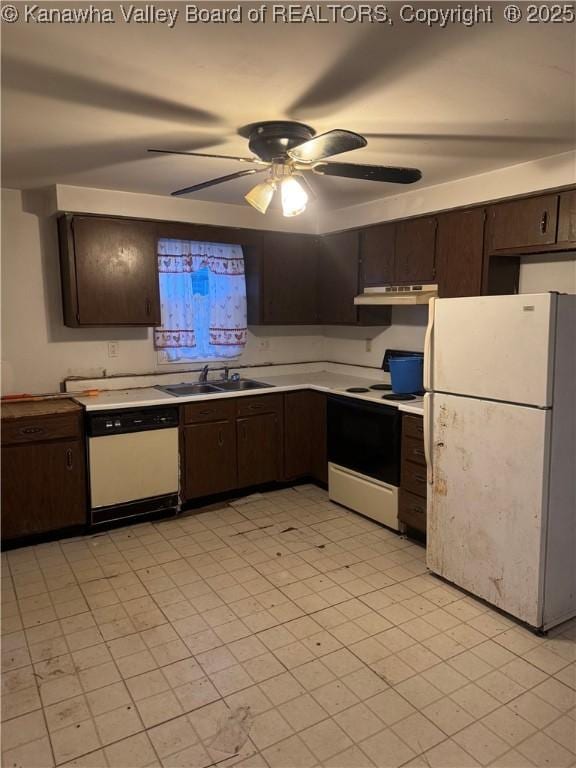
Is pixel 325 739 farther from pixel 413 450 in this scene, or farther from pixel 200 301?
pixel 200 301

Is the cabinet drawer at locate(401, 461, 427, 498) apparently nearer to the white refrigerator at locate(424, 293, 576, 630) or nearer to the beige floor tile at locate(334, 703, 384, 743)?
the white refrigerator at locate(424, 293, 576, 630)

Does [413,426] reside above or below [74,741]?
above

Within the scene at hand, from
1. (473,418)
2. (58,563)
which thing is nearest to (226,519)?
(58,563)

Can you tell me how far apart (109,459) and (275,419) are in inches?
52.0

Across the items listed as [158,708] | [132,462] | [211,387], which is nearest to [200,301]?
[211,387]

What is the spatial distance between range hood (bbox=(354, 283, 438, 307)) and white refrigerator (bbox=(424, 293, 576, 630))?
0.85m

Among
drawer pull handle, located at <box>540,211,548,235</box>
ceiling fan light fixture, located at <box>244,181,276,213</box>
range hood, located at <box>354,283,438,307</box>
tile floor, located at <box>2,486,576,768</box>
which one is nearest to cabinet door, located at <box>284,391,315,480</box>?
range hood, located at <box>354,283,438,307</box>

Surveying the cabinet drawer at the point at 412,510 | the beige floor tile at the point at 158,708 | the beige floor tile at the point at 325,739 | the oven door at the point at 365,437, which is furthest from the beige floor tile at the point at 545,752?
the oven door at the point at 365,437

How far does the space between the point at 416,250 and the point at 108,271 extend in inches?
87.0

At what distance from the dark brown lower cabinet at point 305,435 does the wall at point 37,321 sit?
139 cm

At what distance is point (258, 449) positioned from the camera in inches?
165

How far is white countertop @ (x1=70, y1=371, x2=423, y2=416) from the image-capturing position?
11.6 feet

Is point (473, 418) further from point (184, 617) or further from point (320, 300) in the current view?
point (320, 300)

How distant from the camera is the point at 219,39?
1.63 meters
